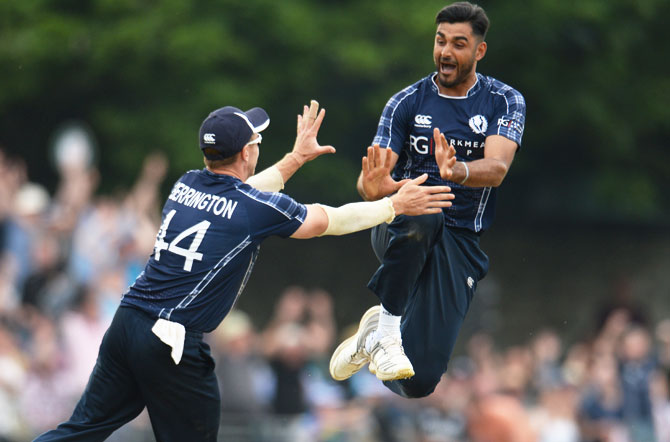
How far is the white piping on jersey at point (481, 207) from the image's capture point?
7.46 meters

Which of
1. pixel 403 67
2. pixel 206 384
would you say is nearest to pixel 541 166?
pixel 403 67

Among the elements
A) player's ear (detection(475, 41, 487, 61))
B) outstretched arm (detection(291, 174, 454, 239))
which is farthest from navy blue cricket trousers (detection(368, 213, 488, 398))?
player's ear (detection(475, 41, 487, 61))

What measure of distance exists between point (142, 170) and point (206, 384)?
11.4 metres

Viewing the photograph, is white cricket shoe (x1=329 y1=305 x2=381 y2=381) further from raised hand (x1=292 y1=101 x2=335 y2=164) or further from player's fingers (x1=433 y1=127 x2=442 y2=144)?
player's fingers (x1=433 y1=127 x2=442 y2=144)

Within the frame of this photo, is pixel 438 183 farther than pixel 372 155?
Yes

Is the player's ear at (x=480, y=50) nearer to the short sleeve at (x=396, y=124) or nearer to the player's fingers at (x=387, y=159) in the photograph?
the short sleeve at (x=396, y=124)

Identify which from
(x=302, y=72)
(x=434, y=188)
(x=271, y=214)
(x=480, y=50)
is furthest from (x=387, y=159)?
(x=302, y=72)

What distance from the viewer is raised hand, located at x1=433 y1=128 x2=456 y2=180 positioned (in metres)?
6.62

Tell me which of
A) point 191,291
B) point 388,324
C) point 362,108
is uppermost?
point 191,291

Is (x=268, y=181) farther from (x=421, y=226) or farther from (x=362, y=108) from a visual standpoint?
(x=362, y=108)

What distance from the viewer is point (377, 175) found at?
688cm

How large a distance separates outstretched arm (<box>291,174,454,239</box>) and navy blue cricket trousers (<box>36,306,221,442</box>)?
3.33 feet

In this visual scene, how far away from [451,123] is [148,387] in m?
2.57

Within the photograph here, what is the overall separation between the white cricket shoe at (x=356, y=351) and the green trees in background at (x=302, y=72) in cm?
957
